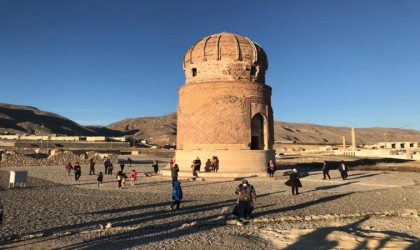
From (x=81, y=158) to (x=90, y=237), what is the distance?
26555mm

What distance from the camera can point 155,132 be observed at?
12262 cm

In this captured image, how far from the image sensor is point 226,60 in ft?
67.0

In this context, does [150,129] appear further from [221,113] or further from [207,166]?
[207,166]

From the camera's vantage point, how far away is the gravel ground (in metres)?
6.41

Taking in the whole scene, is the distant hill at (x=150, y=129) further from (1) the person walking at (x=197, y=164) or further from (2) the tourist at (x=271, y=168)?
(2) the tourist at (x=271, y=168)

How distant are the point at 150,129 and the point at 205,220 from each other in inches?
4892

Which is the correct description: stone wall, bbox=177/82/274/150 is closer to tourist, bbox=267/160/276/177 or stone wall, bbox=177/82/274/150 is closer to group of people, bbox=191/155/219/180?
group of people, bbox=191/155/219/180

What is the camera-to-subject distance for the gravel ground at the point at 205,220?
6.41 m

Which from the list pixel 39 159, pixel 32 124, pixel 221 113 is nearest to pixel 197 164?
pixel 221 113

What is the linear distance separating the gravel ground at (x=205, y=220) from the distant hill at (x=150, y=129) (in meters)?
79.7

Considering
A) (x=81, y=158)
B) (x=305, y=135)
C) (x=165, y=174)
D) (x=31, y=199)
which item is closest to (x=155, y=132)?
(x=305, y=135)

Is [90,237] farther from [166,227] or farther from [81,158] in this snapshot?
[81,158]

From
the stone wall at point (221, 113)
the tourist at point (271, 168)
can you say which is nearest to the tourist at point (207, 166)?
the stone wall at point (221, 113)

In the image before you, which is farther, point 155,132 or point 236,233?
point 155,132
